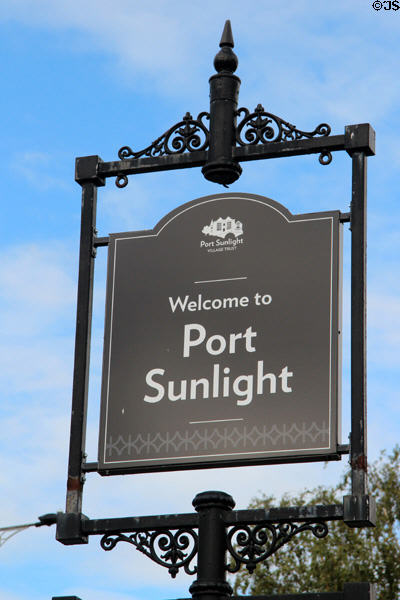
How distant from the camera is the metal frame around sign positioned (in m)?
7.21

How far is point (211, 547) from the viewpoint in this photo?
727 centimetres

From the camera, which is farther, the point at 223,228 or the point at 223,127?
the point at 223,127

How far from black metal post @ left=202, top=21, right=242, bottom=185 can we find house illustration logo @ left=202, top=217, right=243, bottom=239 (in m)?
0.39

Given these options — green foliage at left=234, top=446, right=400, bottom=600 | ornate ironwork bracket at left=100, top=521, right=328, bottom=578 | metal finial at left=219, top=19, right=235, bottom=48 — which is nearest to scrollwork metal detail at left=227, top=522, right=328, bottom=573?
ornate ironwork bracket at left=100, top=521, right=328, bottom=578

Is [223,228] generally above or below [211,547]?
above

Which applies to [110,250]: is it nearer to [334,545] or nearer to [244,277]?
[244,277]

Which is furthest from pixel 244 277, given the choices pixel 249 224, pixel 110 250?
pixel 110 250

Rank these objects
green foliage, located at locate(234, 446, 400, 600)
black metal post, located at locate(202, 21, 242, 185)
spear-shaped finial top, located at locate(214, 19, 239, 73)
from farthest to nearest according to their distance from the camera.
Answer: green foliage, located at locate(234, 446, 400, 600)
spear-shaped finial top, located at locate(214, 19, 239, 73)
black metal post, located at locate(202, 21, 242, 185)

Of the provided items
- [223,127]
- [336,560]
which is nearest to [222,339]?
[223,127]

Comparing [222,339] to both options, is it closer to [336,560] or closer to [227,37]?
[227,37]

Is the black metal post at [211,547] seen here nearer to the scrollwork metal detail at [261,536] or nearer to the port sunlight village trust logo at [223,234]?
the scrollwork metal detail at [261,536]

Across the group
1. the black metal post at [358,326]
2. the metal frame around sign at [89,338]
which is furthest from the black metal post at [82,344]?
the black metal post at [358,326]

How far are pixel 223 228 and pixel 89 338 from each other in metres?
1.07

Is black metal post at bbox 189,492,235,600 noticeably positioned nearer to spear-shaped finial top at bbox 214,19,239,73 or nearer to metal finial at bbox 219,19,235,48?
spear-shaped finial top at bbox 214,19,239,73
